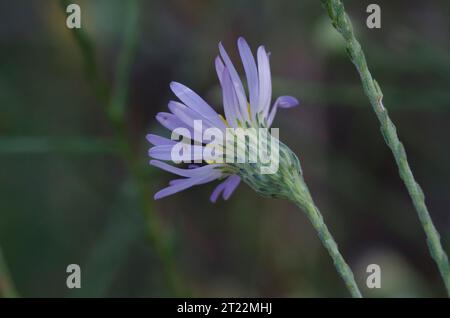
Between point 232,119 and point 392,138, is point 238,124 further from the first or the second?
point 392,138

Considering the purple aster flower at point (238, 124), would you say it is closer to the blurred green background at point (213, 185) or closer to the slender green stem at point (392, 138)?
the slender green stem at point (392, 138)

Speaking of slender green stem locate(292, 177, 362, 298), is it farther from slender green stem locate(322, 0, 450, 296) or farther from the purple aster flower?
slender green stem locate(322, 0, 450, 296)

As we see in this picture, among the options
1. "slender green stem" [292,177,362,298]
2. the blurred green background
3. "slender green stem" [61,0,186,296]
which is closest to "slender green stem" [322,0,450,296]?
"slender green stem" [292,177,362,298]

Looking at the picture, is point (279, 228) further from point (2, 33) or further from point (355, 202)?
point (2, 33)

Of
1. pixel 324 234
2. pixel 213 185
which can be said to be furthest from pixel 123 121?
pixel 213 185

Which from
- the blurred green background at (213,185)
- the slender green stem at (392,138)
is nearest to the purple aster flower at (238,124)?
the slender green stem at (392,138)

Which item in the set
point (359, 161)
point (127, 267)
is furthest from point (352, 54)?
point (127, 267)
